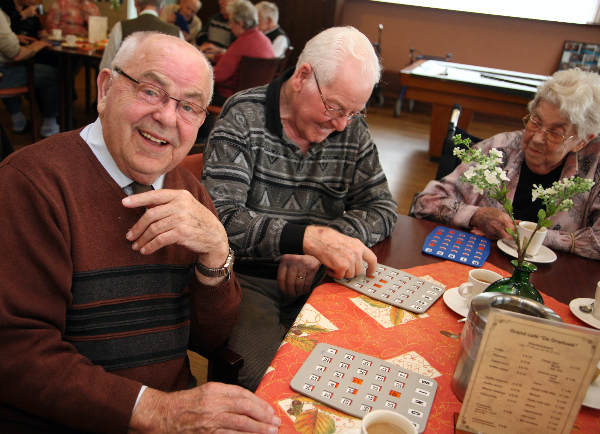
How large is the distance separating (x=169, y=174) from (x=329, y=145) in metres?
0.68

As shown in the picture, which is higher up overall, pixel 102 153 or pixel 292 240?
pixel 102 153

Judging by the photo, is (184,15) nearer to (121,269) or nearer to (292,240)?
(292,240)

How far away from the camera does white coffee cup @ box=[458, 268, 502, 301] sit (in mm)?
1154

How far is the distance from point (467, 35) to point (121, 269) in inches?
316

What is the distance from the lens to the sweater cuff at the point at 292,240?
1.36m

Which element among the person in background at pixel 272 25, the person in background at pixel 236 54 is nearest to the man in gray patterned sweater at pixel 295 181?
the person in background at pixel 236 54

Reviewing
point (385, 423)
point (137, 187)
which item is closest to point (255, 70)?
point (137, 187)

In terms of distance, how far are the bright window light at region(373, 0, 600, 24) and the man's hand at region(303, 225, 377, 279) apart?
24.9ft

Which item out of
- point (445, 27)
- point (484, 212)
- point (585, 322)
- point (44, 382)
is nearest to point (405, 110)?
point (445, 27)

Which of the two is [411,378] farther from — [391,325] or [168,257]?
[168,257]

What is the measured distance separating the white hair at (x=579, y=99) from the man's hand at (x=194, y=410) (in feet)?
5.20

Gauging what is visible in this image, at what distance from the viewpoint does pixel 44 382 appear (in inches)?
32.2

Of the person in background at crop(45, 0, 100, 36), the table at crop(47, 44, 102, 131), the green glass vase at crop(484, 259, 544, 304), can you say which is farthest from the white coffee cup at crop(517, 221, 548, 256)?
the person in background at crop(45, 0, 100, 36)

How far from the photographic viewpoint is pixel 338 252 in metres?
1.26
